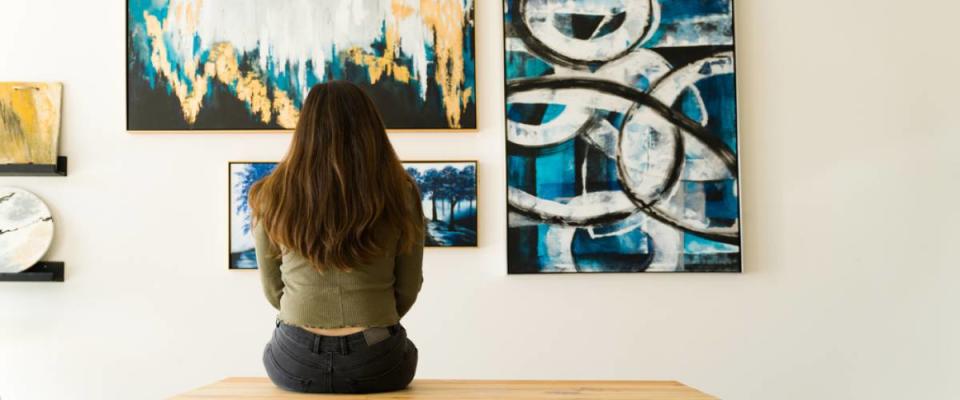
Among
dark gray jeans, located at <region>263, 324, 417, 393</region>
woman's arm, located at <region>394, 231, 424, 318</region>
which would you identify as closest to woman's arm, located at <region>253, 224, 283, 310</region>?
dark gray jeans, located at <region>263, 324, 417, 393</region>

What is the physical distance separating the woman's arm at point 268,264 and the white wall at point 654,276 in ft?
3.28

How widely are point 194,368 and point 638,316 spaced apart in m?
1.69

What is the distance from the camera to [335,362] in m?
1.91

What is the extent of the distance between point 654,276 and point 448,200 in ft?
2.72

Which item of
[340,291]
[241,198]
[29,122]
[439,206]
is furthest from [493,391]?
[29,122]

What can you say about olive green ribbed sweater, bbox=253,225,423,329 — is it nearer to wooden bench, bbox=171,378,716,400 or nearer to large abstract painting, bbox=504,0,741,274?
wooden bench, bbox=171,378,716,400

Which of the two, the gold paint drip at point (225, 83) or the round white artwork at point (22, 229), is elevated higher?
the gold paint drip at point (225, 83)

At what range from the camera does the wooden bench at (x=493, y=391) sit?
1.95m

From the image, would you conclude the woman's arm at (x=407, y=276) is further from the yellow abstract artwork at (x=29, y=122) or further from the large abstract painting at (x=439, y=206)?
the yellow abstract artwork at (x=29, y=122)

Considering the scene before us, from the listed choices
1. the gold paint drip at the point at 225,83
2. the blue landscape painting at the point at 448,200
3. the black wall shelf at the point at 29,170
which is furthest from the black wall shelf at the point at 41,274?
the blue landscape painting at the point at 448,200

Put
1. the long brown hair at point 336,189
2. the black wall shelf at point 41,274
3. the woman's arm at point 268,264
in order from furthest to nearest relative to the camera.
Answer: the black wall shelf at point 41,274 → the woman's arm at point 268,264 → the long brown hair at point 336,189

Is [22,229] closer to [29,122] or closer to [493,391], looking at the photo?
[29,122]

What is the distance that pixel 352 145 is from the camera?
192 centimetres

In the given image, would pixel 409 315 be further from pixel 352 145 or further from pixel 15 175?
pixel 15 175
